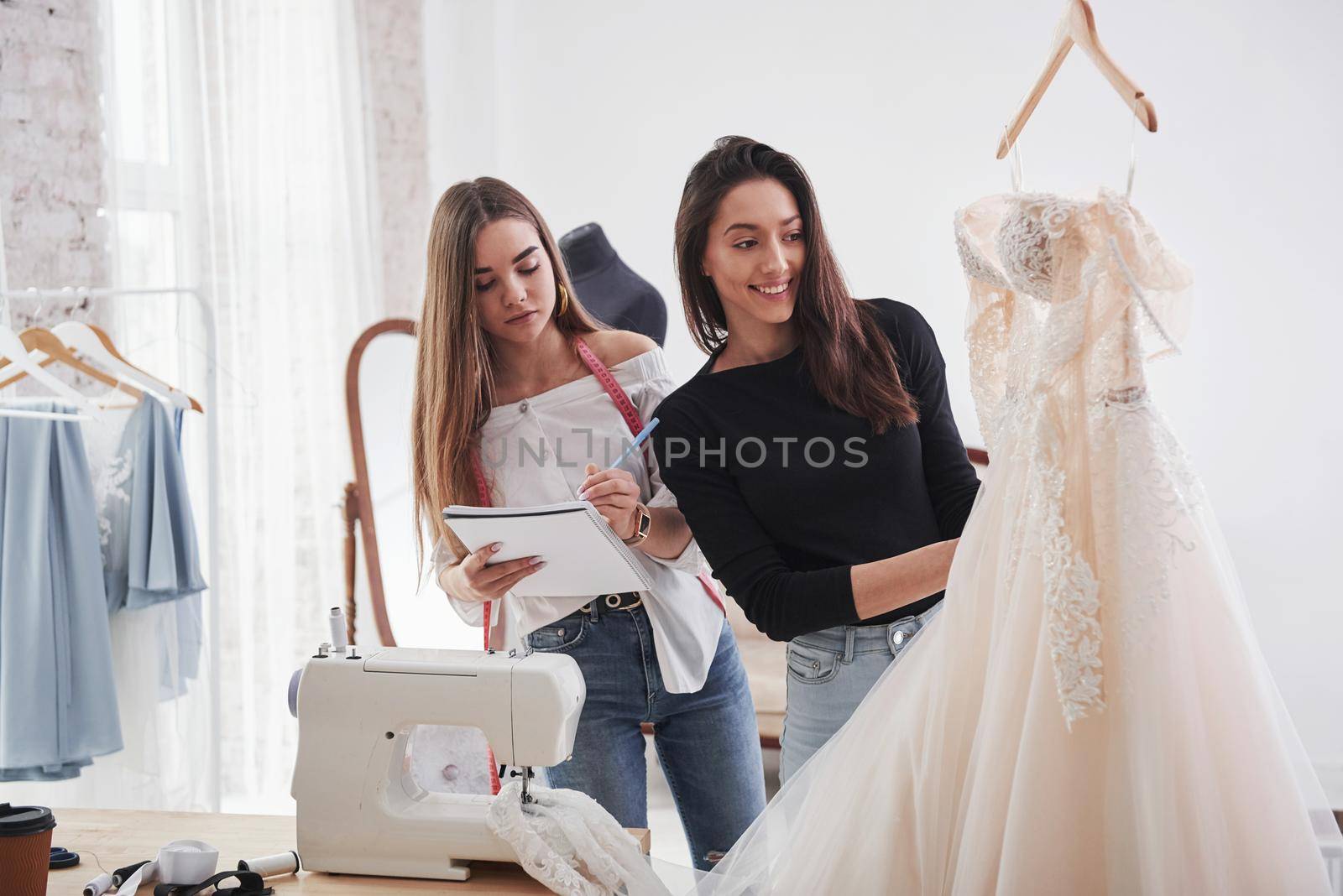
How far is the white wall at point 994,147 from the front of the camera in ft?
11.2

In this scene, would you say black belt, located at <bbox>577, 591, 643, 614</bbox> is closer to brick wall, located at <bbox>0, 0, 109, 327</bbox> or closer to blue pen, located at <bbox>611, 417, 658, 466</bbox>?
blue pen, located at <bbox>611, 417, 658, 466</bbox>

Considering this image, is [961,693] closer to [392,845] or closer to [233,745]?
[392,845]

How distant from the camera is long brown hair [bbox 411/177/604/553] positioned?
1.65 meters

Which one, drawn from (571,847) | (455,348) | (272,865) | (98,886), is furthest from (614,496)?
(98,886)

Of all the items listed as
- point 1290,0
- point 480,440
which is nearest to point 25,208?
point 480,440

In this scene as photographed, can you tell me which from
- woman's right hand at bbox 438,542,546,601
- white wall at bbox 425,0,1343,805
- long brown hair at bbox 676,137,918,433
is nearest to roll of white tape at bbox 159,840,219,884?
woman's right hand at bbox 438,542,546,601

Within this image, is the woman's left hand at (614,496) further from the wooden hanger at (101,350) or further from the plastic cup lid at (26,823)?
the wooden hanger at (101,350)

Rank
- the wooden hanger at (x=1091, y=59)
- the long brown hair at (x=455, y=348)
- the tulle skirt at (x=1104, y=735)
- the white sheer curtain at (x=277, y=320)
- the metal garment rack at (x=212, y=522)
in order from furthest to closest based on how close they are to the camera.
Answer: the white sheer curtain at (x=277, y=320) < the metal garment rack at (x=212, y=522) < the long brown hair at (x=455, y=348) < the wooden hanger at (x=1091, y=59) < the tulle skirt at (x=1104, y=735)

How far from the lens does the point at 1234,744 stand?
104cm

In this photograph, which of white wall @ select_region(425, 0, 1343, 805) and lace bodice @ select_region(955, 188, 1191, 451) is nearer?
lace bodice @ select_region(955, 188, 1191, 451)

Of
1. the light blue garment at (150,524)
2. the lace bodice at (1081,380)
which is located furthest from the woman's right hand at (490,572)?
the light blue garment at (150,524)

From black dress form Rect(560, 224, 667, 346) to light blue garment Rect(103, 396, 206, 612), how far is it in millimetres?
1033

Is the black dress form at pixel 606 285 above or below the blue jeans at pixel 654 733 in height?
above

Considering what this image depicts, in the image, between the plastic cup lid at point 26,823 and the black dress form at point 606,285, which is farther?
the black dress form at point 606,285
